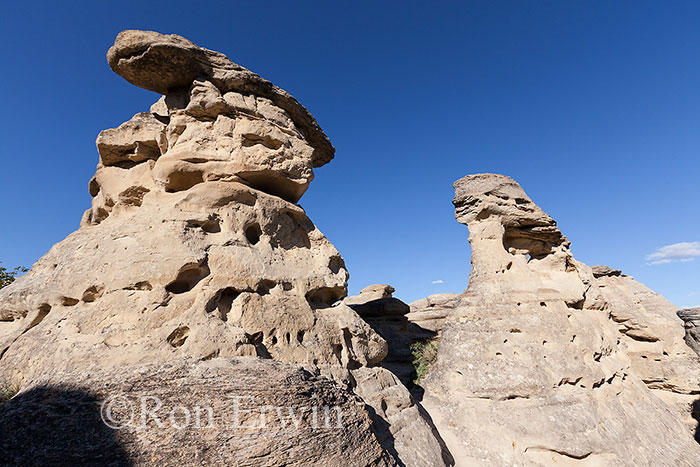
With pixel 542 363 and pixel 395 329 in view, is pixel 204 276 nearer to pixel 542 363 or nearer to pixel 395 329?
pixel 542 363

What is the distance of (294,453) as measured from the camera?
2.72 m

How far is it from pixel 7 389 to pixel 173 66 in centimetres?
442

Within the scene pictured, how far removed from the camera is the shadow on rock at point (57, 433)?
2.24m

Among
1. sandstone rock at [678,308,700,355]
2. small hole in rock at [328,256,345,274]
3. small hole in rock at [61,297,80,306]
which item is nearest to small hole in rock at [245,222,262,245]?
small hole in rock at [328,256,345,274]

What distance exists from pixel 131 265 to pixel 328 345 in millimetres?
2418

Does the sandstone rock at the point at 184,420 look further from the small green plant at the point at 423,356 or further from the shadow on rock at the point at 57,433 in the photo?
the small green plant at the point at 423,356

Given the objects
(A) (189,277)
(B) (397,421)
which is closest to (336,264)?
(A) (189,277)

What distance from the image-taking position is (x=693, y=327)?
632 cm

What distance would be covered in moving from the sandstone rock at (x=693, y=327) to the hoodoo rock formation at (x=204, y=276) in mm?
5066

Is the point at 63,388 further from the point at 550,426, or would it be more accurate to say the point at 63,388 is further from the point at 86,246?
the point at 550,426

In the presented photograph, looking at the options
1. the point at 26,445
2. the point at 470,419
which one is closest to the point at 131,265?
the point at 26,445

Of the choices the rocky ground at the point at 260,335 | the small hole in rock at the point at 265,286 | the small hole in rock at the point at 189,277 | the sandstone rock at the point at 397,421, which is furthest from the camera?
the small hole in rock at the point at 265,286

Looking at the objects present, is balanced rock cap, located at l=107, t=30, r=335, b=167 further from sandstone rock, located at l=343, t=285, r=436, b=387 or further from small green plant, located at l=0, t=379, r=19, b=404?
sandstone rock, located at l=343, t=285, r=436, b=387

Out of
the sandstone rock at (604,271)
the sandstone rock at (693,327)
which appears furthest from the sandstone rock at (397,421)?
the sandstone rock at (604,271)
